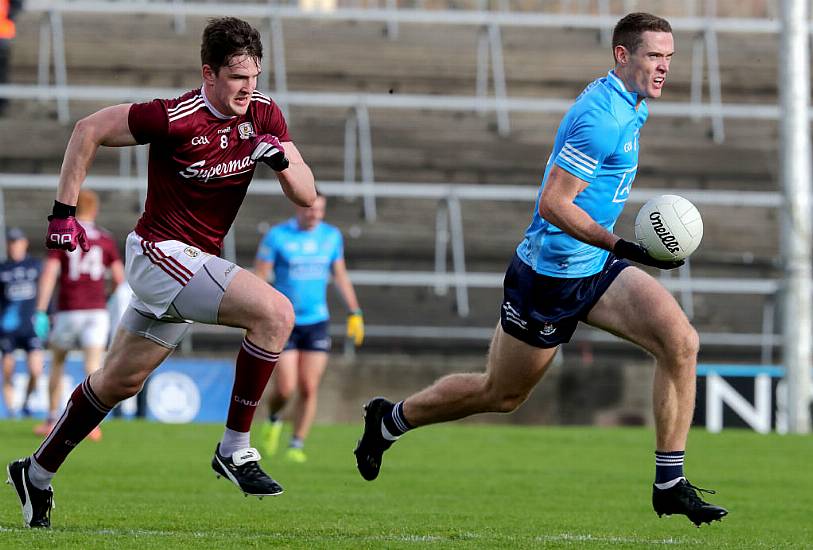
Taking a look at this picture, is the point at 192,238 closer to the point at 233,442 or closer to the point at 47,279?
the point at 233,442

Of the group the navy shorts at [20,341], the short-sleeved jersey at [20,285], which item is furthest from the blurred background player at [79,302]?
the short-sleeved jersey at [20,285]

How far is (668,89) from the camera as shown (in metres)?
25.3

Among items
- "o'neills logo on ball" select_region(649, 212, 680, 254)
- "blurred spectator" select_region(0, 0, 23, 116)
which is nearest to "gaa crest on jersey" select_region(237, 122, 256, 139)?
"o'neills logo on ball" select_region(649, 212, 680, 254)

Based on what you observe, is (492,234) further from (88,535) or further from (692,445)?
(88,535)

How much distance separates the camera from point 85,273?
1483cm

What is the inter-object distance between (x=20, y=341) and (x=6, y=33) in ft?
23.0

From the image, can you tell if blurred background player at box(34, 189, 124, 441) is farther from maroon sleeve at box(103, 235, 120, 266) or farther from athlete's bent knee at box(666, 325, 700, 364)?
athlete's bent knee at box(666, 325, 700, 364)

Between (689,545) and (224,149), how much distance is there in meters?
2.84

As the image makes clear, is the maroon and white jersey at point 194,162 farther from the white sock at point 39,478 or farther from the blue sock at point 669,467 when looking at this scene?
the blue sock at point 669,467

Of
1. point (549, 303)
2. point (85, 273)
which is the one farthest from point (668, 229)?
point (85, 273)

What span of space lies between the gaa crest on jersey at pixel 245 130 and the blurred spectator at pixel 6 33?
1753 centimetres

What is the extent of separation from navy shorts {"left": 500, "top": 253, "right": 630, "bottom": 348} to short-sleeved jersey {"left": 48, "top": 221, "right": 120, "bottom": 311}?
8.06 m

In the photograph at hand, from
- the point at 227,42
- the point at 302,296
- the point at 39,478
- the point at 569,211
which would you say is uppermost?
the point at 227,42

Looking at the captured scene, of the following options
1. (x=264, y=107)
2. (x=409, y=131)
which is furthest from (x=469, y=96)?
(x=264, y=107)
